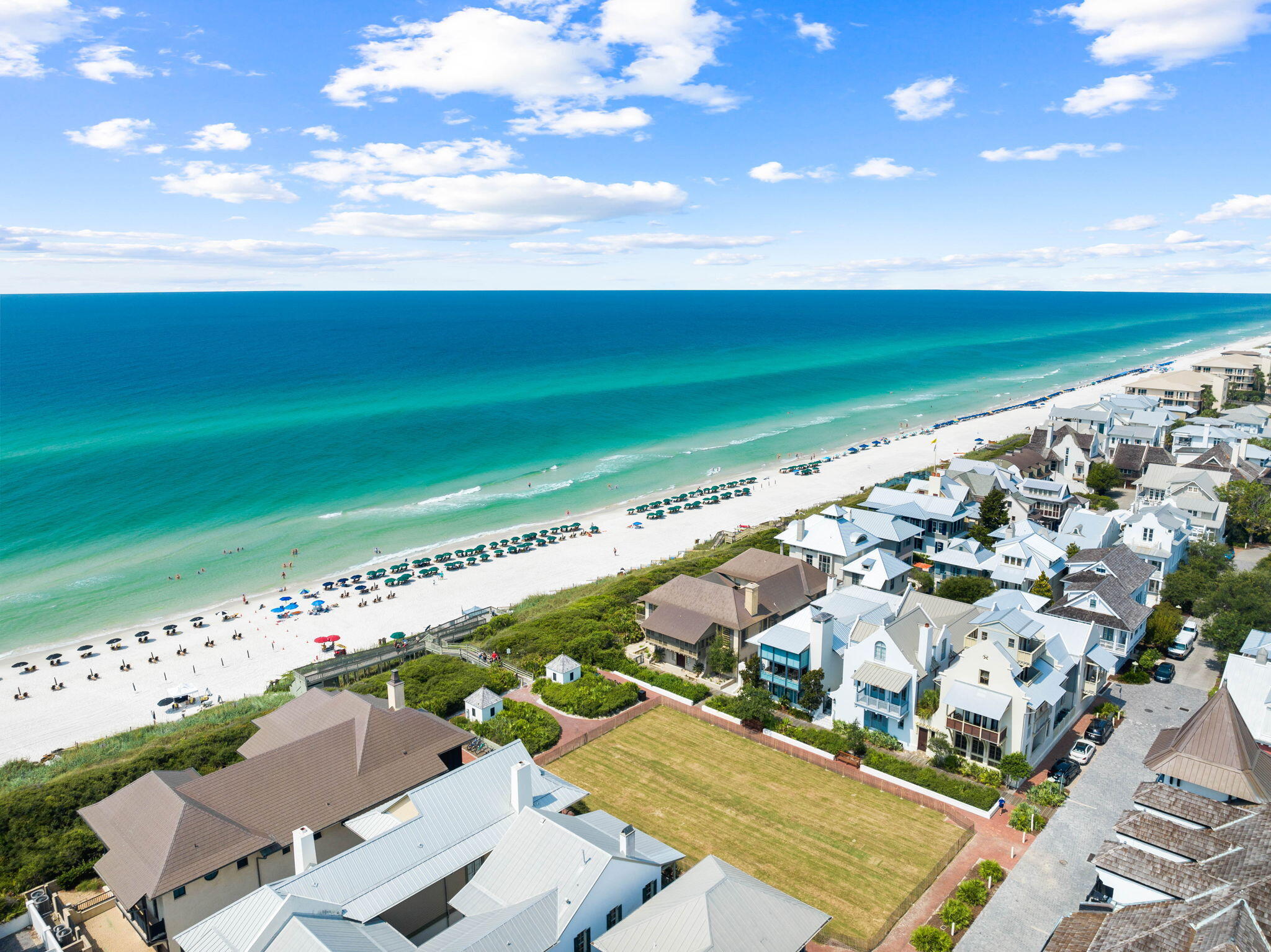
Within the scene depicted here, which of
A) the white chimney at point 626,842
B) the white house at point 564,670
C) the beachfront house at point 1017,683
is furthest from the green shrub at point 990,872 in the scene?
the white house at point 564,670

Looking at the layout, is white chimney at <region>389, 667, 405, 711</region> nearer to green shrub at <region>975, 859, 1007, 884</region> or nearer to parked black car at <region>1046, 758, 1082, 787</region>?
green shrub at <region>975, 859, 1007, 884</region>

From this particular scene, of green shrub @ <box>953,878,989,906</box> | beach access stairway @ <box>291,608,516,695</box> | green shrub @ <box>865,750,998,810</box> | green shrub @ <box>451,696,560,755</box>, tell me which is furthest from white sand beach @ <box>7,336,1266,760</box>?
green shrub @ <box>953,878,989,906</box>

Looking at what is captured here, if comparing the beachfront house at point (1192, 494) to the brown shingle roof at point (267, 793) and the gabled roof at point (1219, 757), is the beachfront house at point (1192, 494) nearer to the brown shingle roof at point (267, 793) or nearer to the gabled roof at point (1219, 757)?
A: the gabled roof at point (1219, 757)

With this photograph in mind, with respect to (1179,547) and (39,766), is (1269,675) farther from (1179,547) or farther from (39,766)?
(39,766)

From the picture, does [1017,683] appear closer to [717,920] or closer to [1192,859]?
[1192,859]

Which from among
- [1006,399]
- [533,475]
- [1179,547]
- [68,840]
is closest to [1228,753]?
[1179,547]

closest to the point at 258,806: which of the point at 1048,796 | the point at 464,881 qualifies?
the point at 464,881
